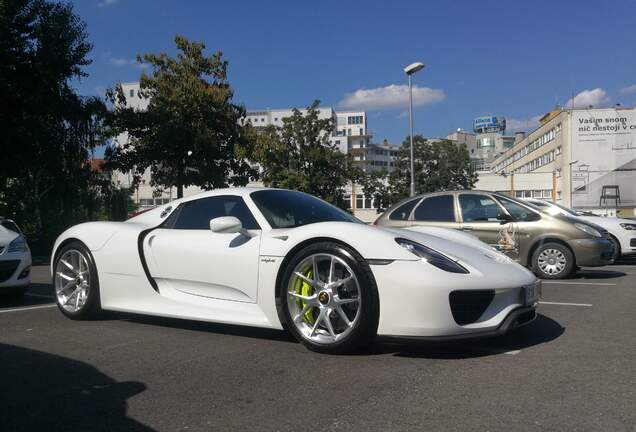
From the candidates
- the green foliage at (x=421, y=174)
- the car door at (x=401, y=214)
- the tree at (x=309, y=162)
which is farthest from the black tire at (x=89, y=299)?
the green foliage at (x=421, y=174)

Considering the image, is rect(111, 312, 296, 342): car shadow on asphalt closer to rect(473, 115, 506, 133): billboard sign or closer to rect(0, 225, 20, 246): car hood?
rect(0, 225, 20, 246): car hood

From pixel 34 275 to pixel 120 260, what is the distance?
6990mm

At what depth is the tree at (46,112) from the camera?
19.2 meters

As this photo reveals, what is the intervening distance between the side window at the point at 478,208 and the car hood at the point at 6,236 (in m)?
6.55

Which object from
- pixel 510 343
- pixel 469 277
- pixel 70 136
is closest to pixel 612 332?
pixel 510 343

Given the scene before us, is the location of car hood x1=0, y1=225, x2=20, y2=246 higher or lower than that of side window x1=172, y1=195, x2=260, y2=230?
lower

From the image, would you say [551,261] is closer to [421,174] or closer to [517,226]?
[517,226]

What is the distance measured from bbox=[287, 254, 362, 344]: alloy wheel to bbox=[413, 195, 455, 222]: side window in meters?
5.55

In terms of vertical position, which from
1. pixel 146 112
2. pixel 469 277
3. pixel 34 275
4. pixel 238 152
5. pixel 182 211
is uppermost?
pixel 146 112

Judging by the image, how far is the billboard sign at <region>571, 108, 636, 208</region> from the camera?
62688 millimetres

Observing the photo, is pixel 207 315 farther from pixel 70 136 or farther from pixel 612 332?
pixel 70 136

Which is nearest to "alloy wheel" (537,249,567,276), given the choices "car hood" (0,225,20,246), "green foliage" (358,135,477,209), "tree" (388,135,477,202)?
"car hood" (0,225,20,246)

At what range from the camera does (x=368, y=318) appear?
3.80 metres

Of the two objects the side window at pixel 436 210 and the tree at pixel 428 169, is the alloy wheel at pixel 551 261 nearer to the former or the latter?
the side window at pixel 436 210
